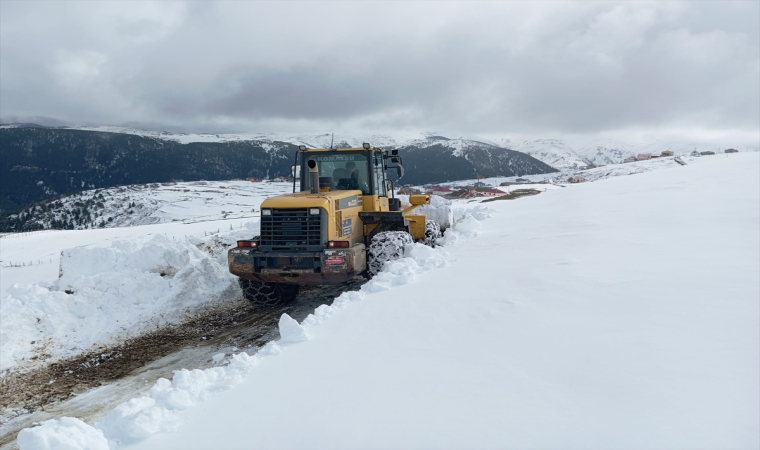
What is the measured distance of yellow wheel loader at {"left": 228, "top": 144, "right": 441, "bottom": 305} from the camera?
7902mm

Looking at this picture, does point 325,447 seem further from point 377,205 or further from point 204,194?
point 204,194

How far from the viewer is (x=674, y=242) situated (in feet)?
23.3

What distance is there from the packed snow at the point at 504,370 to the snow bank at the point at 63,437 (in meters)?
0.01

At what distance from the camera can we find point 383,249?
8562 millimetres

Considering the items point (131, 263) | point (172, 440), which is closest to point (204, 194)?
point (131, 263)

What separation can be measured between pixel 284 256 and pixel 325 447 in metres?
5.27

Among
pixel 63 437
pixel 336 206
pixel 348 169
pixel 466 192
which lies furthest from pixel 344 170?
pixel 466 192

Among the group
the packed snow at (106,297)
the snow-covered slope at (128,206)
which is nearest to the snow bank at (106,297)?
the packed snow at (106,297)

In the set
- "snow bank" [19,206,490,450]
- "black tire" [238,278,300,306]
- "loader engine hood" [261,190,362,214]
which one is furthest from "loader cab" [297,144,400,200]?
"snow bank" [19,206,490,450]

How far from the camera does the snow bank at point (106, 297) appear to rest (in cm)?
685

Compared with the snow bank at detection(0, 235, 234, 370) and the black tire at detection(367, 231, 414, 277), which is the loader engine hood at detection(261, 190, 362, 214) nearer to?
the black tire at detection(367, 231, 414, 277)

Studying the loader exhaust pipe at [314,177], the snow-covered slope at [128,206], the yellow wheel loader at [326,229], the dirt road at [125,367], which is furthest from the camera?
the snow-covered slope at [128,206]

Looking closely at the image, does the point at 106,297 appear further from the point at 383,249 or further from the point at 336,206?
the point at 383,249

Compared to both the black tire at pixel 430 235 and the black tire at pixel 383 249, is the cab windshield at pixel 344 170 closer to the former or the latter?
the black tire at pixel 383 249
